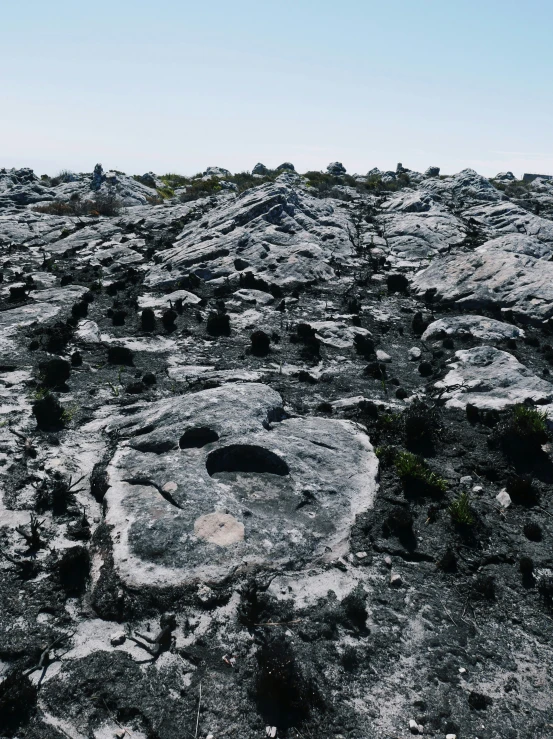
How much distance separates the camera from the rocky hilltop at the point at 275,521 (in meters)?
9.08

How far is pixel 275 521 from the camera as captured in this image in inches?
501

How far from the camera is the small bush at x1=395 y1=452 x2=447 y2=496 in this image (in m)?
14.7

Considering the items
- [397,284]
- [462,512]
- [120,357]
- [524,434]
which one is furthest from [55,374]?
[397,284]

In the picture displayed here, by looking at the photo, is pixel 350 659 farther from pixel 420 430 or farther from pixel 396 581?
pixel 420 430

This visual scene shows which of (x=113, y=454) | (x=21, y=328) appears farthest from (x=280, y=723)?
(x=21, y=328)

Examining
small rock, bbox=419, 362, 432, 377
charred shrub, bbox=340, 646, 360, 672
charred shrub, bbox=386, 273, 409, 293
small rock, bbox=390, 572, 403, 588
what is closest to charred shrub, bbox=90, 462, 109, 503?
charred shrub, bbox=340, 646, 360, 672

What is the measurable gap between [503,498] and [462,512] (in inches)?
78.4

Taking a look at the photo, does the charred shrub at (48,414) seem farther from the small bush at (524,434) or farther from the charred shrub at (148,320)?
the small bush at (524,434)

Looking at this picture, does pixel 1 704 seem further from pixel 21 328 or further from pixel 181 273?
pixel 181 273

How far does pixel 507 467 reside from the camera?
1574 centimetres

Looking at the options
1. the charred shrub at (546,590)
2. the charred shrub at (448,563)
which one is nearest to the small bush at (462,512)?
the charred shrub at (448,563)

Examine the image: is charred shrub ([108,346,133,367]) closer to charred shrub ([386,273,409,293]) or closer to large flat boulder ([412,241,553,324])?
charred shrub ([386,273,409,293])

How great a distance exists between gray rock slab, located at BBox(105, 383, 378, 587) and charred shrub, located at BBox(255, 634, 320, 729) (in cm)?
235

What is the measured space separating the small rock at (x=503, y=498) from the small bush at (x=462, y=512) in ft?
3.85
